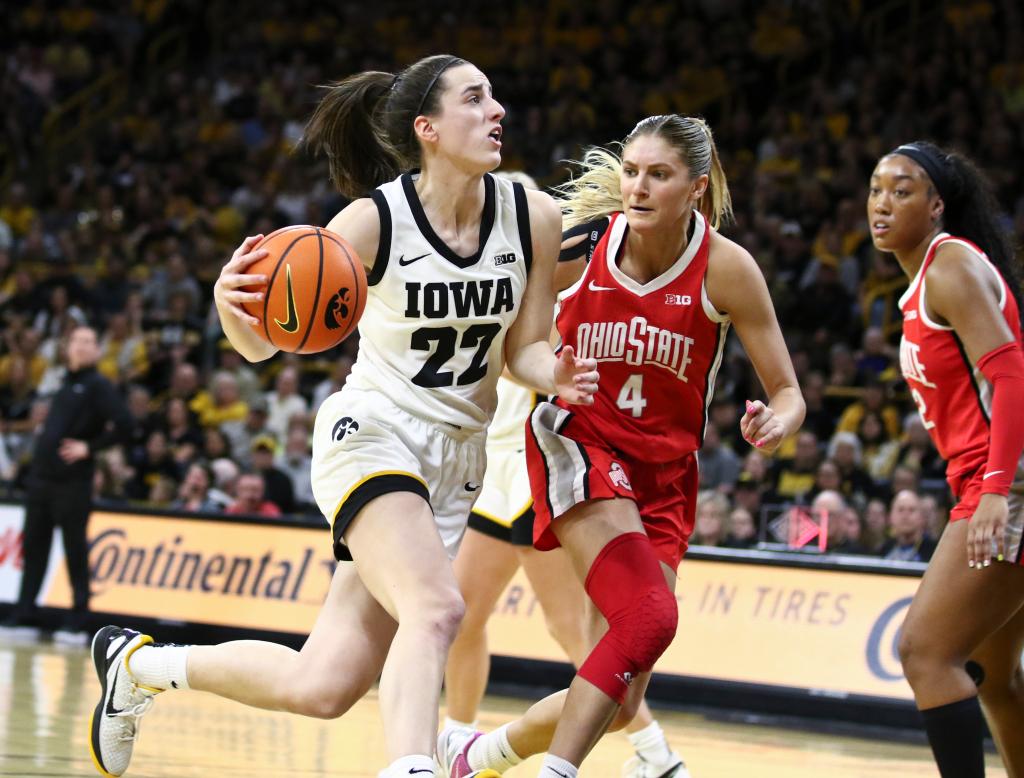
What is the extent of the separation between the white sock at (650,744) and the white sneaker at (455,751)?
0.59m

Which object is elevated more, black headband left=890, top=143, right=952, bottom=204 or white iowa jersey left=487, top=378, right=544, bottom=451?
black headband left=890, top=143, right=952, bottom=204

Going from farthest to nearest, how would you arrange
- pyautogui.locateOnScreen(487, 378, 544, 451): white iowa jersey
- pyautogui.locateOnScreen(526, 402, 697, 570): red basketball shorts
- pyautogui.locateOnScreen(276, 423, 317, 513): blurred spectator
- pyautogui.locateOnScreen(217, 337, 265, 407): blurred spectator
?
A: 1. pyautogui.locateOnScreen(217, 337, 265, 407): blurred spectator
2. pyautogui.locateOnScreen(276, 423, 317, 513): blurred spectator
3. pyautogui.locateOnScreen(487, 378, 544, 451): white iowa jersey
4. pyautogui.locateOnScreen(526, 402, 697, 570): red basketball shorts

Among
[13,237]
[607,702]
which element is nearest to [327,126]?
[607,702]

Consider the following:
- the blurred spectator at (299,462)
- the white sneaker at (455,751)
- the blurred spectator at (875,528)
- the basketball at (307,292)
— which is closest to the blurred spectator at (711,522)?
the blurred spectator at (875,528)

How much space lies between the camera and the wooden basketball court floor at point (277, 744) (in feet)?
18.8

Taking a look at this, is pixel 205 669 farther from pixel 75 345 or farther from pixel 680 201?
pixel 75 345

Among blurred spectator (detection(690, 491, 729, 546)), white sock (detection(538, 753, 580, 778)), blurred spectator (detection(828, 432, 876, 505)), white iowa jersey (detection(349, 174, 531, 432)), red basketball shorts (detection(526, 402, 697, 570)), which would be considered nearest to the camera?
white sock (detection(538, 753, 580, 778))

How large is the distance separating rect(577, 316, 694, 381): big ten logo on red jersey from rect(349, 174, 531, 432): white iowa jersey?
37cm

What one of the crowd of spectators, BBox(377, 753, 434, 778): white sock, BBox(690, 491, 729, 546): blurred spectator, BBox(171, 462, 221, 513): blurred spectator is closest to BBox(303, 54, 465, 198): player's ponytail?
BBox(377, 753, 434, 778): white sock

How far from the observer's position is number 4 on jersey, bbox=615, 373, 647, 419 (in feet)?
15.3

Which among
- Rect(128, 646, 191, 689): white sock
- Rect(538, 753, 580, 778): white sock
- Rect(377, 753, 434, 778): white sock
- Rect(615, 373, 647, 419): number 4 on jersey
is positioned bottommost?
Rect(538, 753, 580, 778): white sock

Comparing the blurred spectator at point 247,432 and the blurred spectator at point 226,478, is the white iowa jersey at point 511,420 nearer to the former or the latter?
the blurred spectator at point 226,478

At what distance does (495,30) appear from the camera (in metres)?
17.9

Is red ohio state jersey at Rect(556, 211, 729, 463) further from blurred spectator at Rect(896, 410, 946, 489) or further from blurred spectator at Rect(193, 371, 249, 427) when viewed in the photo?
blurred spectator at Rect(193, 371, 249, 427)
